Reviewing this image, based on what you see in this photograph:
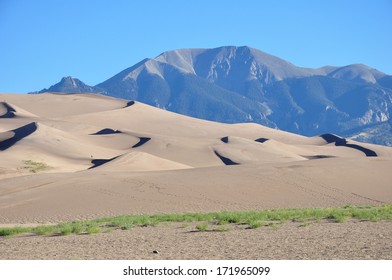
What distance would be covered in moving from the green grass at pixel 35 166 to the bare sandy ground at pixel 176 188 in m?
0.11

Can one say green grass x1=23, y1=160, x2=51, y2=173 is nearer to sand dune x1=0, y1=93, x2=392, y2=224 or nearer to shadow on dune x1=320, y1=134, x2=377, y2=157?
sand dune x1=0, y1=93, x2=392, y2=224

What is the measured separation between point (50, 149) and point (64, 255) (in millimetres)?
44079

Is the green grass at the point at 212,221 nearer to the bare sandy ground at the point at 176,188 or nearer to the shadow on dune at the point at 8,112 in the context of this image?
the bare sandy ground at the point at 176,188

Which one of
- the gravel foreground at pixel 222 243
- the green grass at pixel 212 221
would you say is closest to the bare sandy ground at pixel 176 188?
the gravel foreground at pixel 222 243

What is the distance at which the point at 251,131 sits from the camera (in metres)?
102

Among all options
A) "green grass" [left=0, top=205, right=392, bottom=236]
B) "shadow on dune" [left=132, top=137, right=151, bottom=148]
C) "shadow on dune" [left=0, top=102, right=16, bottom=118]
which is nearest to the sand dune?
"shadow on dune" [left=132, top=137, right=151, bottom=148]

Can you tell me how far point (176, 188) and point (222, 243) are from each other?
18093mm

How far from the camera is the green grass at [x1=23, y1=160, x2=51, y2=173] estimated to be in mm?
46088

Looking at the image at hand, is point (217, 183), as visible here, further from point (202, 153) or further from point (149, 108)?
point (149, 108)

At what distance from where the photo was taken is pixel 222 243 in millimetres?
14695

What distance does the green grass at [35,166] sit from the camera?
4609cm

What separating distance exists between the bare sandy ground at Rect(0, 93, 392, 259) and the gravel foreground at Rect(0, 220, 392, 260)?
0.02 meters

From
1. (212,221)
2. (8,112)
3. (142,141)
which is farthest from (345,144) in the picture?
(212,221)
